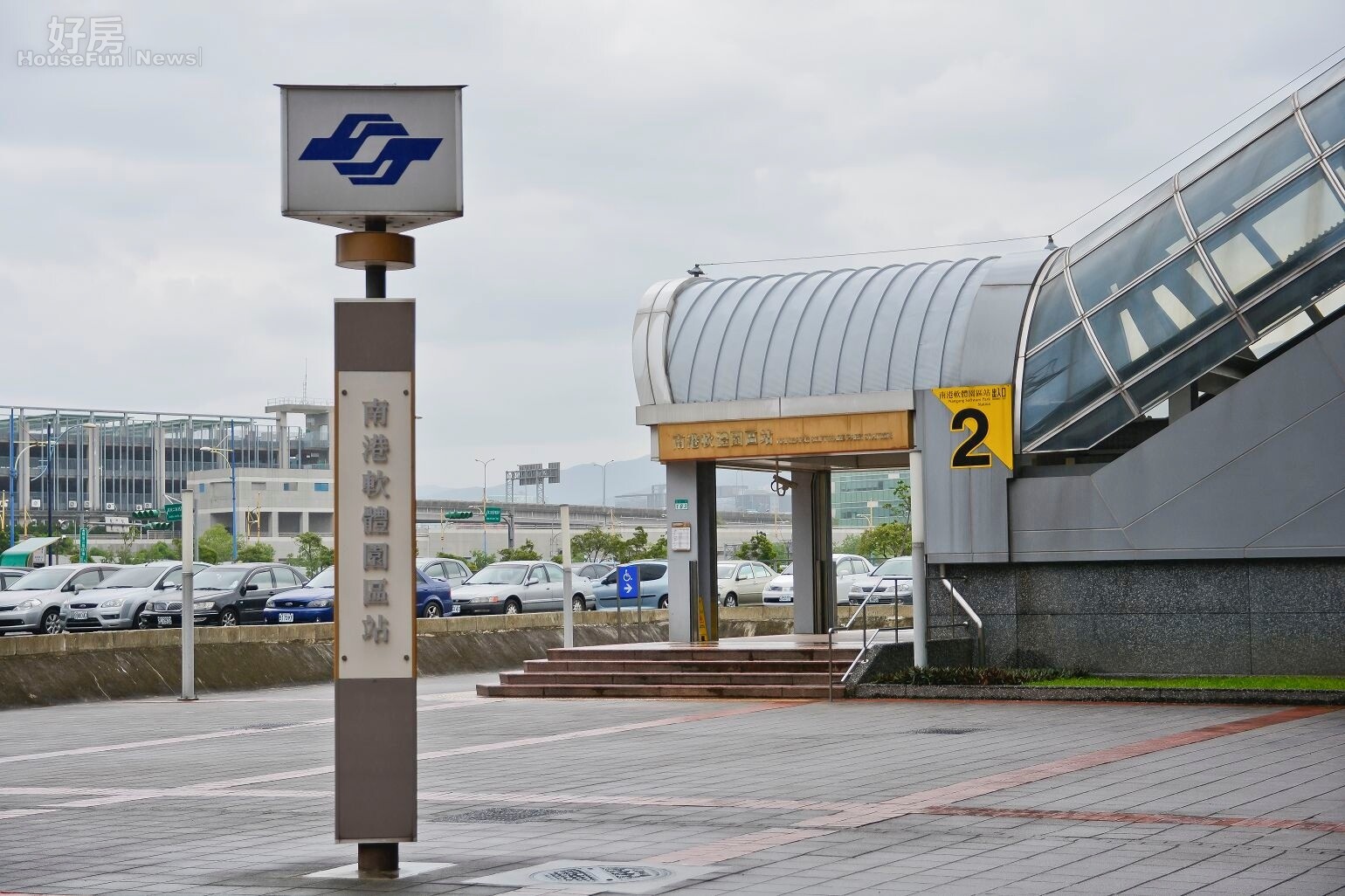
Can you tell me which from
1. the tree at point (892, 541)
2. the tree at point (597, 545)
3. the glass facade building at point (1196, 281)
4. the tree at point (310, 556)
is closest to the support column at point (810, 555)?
the glass facade building at point (1196, 281)

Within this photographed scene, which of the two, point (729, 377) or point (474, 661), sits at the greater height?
point (729, 377)

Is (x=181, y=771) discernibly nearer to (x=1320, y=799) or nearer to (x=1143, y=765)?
(x=1143, y=765)

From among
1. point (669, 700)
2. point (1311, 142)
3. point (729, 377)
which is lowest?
point (669, 700)

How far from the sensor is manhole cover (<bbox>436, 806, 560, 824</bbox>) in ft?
33.3

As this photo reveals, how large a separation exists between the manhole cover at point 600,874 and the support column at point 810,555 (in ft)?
64.3

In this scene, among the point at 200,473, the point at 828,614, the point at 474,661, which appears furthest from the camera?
the point at 200,473

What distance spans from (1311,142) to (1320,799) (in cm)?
1279

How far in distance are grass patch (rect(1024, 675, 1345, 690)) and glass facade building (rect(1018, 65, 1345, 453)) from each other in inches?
129

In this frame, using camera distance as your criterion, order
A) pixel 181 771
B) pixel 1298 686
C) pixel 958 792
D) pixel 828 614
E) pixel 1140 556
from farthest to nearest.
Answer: pixel 828 614 → pixel 1140 556 → pixel 1298 686 → pixel 181 771 → pixel 958 792

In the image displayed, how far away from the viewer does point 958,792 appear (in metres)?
10.9

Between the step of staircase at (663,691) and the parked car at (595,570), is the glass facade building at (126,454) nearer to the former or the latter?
the parked car at (595,570)

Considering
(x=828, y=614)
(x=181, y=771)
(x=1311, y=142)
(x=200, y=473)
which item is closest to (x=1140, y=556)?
(x=1311, y=142)

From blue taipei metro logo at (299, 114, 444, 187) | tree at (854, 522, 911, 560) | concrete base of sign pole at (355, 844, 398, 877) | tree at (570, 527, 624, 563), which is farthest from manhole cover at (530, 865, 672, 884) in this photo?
tree at (570, 527, 624, 563)

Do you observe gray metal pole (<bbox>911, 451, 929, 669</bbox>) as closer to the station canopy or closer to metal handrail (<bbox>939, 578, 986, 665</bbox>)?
metal handrail (<bbox>939, 578, 986, 665</bbox>)
